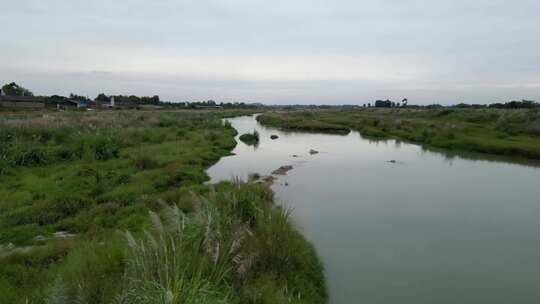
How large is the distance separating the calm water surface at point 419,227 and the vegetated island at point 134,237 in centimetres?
106

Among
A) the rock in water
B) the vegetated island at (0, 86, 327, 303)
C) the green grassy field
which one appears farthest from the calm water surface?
the green grassy field

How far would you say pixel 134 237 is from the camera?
512 cm

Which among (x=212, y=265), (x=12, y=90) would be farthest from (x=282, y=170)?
(x=12, y=90)

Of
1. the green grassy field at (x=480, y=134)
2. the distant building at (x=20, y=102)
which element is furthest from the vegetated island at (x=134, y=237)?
the distant building at (x=20, y=102)

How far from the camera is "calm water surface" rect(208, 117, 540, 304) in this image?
200 inches

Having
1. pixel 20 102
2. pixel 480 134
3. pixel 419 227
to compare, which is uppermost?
pixel 20 102

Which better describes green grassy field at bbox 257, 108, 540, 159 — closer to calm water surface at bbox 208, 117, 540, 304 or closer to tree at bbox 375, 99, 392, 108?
calm water surface at bbox 208, 117, 540, 304

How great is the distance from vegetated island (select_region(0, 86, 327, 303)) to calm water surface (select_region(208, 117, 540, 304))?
1.06 m

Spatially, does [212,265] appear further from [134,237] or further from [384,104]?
[384,104]

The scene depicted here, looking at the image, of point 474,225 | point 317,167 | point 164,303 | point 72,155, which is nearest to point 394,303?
point 164,303

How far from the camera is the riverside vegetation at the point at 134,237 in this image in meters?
2.89

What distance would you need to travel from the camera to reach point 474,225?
765 cm

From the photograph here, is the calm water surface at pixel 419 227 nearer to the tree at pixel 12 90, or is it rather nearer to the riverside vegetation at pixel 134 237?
the riverside vegetation at pixel 134 237

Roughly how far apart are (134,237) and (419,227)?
22.6 ft
